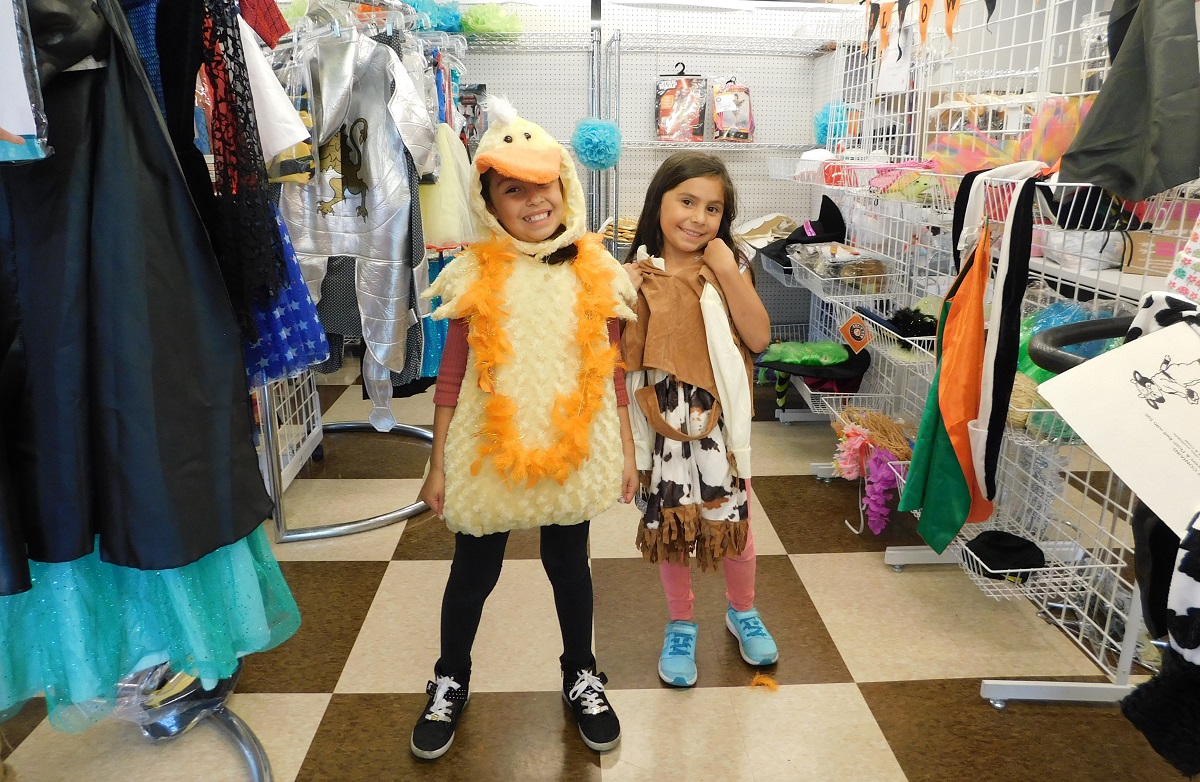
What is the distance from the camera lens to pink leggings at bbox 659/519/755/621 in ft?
6.06

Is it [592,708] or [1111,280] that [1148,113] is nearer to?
[1111,280]

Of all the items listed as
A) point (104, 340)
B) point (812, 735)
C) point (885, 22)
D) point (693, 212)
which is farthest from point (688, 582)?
point (885, 22)

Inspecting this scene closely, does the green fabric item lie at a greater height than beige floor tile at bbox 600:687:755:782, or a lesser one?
greater

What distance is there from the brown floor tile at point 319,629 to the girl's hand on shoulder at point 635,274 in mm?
1098

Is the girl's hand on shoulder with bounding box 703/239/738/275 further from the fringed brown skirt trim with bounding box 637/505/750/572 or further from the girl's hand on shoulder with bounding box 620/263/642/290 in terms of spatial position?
the fringed brown skirt trim with bounding box 637/505/750/572

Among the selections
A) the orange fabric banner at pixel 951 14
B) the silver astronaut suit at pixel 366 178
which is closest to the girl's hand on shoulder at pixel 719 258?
the silver astronaut suit at pixel 366 178

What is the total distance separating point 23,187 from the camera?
0.96 meters

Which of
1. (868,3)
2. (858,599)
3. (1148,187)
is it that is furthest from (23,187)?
(868,3)

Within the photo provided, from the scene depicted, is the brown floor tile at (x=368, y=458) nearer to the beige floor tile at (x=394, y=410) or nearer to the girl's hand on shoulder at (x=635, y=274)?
the beige floor tile at (x=394, y=410)

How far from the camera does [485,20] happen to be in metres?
3.77

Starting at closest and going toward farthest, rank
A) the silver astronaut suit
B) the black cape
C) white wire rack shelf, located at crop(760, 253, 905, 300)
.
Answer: the black cape, the silver astronaut suit, white wire rack shelf, located at crop(760, 253, 905, 300)

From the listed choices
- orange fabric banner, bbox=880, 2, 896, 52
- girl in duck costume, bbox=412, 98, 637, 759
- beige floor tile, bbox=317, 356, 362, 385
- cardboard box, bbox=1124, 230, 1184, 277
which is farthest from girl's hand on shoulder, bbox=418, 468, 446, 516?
beige floor tile, bbox=317, 356, 362, 385

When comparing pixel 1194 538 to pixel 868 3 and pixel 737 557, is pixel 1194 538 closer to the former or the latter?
pixel 737 557

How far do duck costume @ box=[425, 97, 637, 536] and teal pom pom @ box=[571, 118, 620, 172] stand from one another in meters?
2.26
